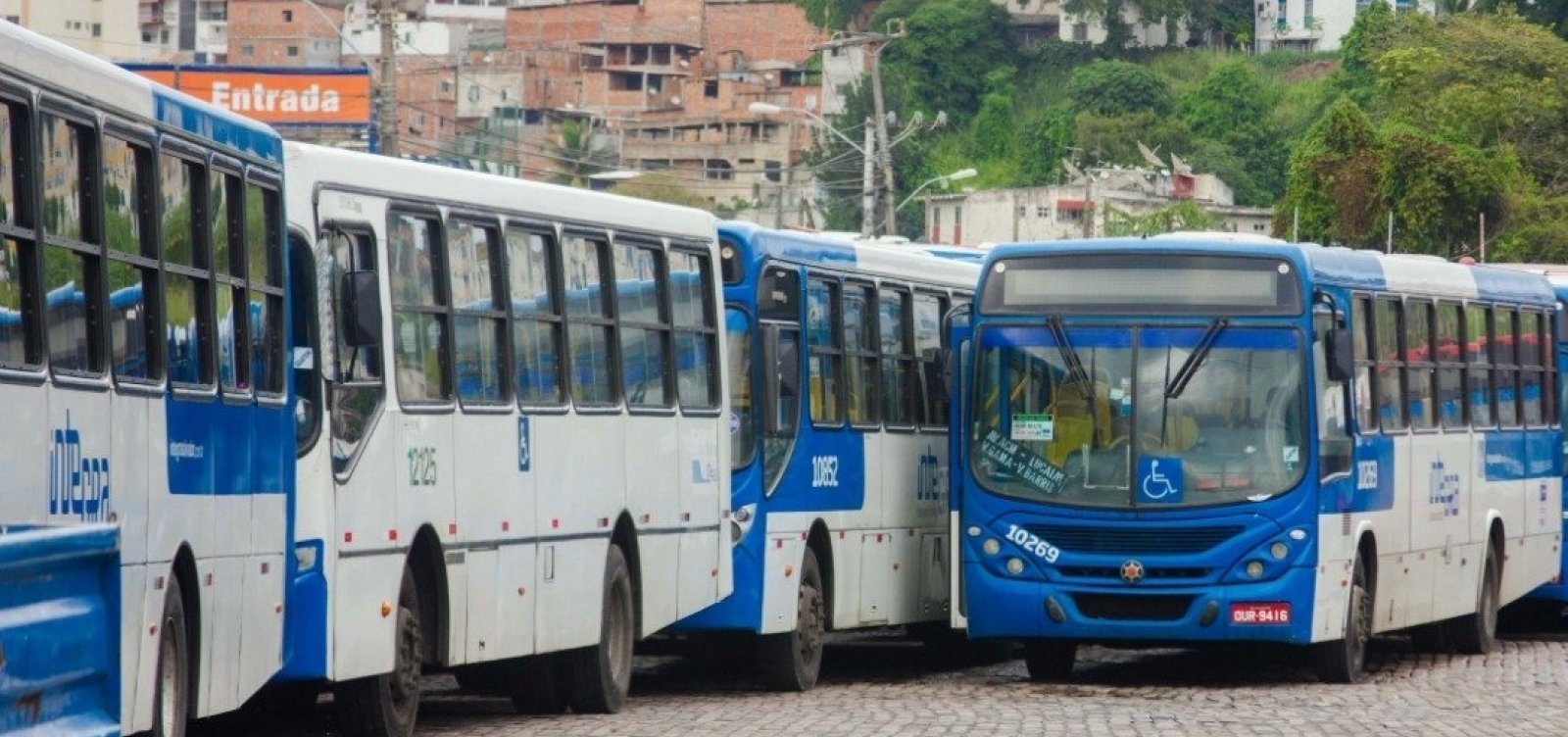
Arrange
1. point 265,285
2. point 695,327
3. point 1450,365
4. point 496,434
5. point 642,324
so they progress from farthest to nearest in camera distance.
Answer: point 1450,365
point 695,327
point 642,324
point 496,434
point 265,285

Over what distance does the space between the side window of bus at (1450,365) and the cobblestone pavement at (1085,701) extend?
5.35 feet

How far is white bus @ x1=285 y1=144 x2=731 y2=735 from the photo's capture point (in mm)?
12750

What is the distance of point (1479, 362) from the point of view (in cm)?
2280

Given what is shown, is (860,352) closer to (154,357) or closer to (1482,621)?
(1482,621)

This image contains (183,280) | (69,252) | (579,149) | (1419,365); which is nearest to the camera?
(69,252)

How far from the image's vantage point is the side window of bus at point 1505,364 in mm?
23266

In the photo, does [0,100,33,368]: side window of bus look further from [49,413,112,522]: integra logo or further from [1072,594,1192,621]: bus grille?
[1072,594,1192,621]: bus grille

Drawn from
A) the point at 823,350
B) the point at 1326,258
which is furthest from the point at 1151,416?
the point at 823,350

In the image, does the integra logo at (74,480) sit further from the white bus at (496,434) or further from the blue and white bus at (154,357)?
the white bus at (496,434)

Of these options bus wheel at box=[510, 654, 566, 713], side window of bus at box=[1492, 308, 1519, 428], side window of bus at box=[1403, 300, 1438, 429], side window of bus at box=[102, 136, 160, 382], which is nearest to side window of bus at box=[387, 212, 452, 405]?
bus wheel at box=[510, 654, 566, 713]

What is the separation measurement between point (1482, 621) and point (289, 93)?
74439 millimetres

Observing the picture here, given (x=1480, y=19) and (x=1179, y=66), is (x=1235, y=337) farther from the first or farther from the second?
(x=1179, y=66)

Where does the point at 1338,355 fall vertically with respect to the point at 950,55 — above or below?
below

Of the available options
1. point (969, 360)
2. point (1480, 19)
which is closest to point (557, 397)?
point (969, 360)
